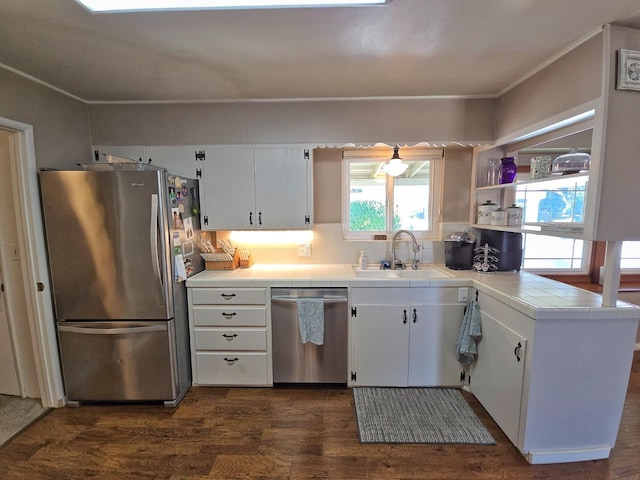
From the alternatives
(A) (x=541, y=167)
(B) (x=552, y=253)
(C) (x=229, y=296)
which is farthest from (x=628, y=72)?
(C) (x=229, y=296)

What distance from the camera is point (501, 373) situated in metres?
1.84

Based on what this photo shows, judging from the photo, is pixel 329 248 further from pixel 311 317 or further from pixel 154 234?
pixel 154 234

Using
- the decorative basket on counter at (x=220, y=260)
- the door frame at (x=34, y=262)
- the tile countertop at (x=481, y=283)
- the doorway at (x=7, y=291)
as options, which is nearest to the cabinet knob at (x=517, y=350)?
the tile countertop at (x=481, y=283)

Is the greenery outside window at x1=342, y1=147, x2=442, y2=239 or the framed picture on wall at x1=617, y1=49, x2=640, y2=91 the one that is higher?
the framed picture on wall at x1=617, y1=49, x2=640, y2=91

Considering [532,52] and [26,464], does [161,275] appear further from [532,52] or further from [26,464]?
[532,52]

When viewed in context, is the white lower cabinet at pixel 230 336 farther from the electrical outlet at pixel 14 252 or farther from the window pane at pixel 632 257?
the window pane at pixel 632 257

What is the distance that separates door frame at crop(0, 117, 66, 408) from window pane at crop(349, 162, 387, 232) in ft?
8.12

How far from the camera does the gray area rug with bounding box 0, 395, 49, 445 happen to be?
1906 millimetres

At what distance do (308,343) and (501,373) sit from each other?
1.36 metres

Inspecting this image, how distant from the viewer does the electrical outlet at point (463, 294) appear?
2203 mm

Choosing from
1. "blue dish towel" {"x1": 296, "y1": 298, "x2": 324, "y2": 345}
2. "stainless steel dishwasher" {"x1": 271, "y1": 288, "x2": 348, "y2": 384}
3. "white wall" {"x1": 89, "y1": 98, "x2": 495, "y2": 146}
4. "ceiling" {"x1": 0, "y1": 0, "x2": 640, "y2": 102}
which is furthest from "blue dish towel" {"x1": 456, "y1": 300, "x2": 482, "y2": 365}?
"ceiling" {"x1": 0, "y1": 0, "x2": 640, "y2": 102}

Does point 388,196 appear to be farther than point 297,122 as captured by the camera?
Yes

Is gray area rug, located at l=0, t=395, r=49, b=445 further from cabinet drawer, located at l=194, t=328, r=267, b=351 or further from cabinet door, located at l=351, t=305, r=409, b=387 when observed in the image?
cabinet door, located at l=351, t=305, r=409, b=387

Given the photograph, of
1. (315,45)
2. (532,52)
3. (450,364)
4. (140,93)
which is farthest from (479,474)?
(140,93)
